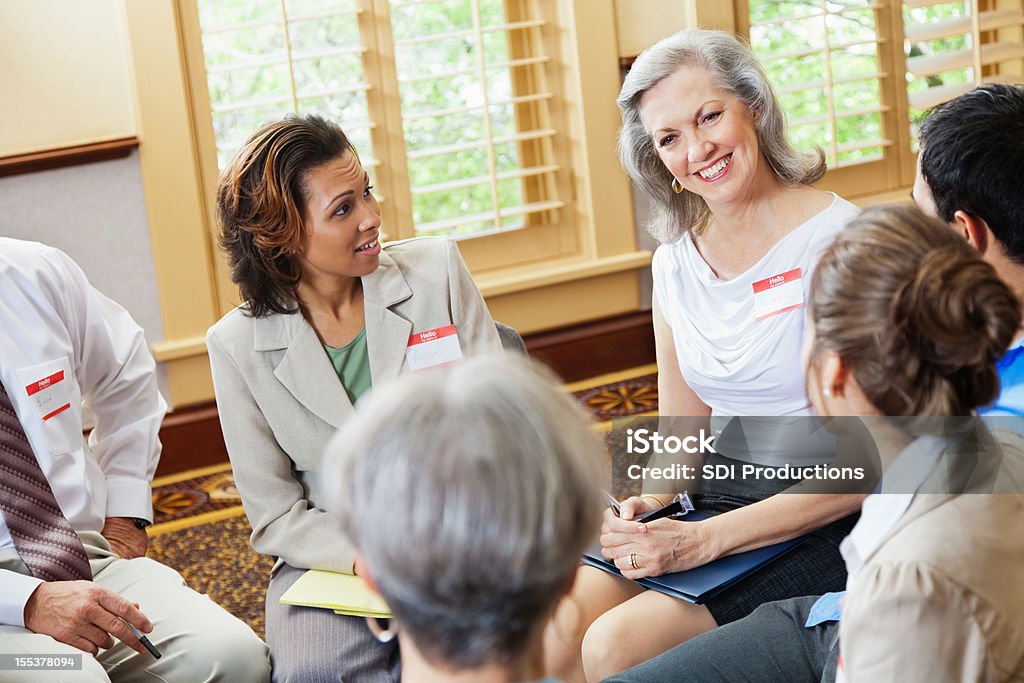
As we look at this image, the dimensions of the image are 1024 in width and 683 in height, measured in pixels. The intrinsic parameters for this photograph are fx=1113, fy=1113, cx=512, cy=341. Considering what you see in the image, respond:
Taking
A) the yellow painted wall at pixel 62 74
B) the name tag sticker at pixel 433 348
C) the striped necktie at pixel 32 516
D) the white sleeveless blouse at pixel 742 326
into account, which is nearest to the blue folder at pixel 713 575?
the white sleeveless blouse at pixel 742 326

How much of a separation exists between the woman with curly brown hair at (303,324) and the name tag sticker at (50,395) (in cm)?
30

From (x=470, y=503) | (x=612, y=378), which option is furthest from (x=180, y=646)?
(x=612, y=378)

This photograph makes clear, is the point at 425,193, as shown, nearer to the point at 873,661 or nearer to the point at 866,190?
the point at 866,190

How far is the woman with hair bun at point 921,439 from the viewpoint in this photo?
1.08 metres

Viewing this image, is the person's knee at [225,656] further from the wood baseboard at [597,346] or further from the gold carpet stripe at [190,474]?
the wood baseboard at [597,346]

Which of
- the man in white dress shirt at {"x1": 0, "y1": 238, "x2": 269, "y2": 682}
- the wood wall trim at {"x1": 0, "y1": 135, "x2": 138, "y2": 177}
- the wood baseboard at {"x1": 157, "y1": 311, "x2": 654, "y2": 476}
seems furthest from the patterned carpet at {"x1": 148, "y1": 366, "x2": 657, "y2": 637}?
the wood wall trim at {"x1": 0, "y1": 135, "x2": 138, "y2": 177}

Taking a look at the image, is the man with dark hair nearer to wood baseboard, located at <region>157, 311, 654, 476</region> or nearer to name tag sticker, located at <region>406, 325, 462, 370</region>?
name tag sticker, located at <region>406, 325, 462, 370</region>

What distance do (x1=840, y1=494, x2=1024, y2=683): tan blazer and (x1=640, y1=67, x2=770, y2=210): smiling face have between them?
114 centimetres

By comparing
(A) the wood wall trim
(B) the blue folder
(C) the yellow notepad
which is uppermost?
(A) the wood wall trim

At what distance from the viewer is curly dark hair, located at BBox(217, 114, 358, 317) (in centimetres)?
221

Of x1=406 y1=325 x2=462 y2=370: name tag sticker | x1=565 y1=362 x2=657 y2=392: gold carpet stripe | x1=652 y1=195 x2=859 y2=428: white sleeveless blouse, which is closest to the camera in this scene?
x1=652 y1=195 x2=859 y2=428: white sleeveless blouse

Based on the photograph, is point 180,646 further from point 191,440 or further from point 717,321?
point 191,440

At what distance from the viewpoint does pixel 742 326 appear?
2.14 meters

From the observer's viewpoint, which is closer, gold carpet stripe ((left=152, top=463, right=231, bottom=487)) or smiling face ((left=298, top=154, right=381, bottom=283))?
smiling face ((left=298, top=154, right=381, bottom=283))
